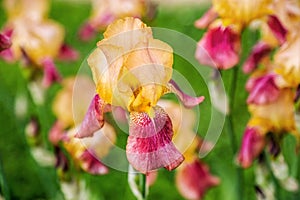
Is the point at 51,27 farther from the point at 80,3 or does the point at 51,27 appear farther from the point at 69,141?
the point at 80,3

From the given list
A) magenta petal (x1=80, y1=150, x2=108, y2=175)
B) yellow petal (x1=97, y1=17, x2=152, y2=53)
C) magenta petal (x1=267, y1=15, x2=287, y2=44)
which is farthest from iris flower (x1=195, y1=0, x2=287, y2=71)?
yellow petal (x1=97, y1=17, x2=152, y2=53)

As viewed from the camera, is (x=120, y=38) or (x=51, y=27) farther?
(x=51, y=27)

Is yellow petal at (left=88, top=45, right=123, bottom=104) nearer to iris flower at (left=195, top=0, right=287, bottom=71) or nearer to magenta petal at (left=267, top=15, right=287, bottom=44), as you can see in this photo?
iris flower at (left=195, top=0, right=287, bottom=71)

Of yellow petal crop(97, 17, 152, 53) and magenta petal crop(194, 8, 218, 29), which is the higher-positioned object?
magenta petal crop(194, 8, 218, 29)

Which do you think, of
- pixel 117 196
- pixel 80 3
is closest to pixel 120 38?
pixel 117 196

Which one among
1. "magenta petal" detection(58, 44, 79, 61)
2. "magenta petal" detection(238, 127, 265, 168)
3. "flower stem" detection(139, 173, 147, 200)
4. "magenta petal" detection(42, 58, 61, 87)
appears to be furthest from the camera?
"magenta petal" detection(58, 44, 79, 61)

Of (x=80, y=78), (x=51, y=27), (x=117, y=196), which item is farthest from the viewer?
(x=117, y=196)

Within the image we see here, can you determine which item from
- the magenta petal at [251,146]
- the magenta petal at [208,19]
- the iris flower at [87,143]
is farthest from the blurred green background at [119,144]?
the magenta petal at [208,19]

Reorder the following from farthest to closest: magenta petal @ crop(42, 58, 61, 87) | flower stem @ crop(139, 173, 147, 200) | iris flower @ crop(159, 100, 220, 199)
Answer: magenta petal @ crop(42, 58, 61, 87)
iris flower @ crop(159, 100, 220, 199)
flower stem @ crop(139, 173, 147, 200)
